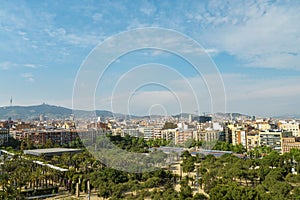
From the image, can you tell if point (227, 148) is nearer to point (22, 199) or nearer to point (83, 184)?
point (83, 184)

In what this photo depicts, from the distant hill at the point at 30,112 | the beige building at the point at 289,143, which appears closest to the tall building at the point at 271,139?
the beige building at the point at 289,143

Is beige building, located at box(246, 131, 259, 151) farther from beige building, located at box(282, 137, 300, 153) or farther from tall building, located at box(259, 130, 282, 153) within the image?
beige building, located at box(282, 137, 300, 153)

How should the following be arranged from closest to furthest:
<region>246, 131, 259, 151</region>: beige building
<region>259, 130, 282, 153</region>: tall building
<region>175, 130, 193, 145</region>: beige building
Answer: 1. <region>259, 130, 282, 153</region>: tall building
2. <region>246, 131, 259, 151</region>: beige building
3. <region>175, 130, 193, 145</region>: beige building

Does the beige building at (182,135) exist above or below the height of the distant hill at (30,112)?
below

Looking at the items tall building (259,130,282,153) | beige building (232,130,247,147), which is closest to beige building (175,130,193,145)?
beige building (232,130,247,147)

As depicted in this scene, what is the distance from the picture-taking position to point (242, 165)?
6.78 metres

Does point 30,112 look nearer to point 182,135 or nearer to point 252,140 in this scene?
point 182,135

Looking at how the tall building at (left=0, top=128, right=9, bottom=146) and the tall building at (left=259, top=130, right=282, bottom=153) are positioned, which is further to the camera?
the tall building at (left=0, top=128, right=9, bottom=146)

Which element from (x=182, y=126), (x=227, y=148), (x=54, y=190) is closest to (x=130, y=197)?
(x=54, y=190)

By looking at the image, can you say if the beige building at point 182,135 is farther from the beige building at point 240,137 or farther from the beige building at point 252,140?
the beige building at point 252,140

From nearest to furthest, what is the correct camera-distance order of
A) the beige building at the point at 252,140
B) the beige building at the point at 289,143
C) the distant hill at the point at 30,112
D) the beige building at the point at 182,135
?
the beige building at the point at 289,143, the beige building at the point at 252,140, the beige building at the point at 182,135, the distant hill at the point at 30,112

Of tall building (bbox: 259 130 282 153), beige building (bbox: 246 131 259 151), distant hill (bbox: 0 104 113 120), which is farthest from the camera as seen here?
distant hill (bbox: 0 104 113 120)

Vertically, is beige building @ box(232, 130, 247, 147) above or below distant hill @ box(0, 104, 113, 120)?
below

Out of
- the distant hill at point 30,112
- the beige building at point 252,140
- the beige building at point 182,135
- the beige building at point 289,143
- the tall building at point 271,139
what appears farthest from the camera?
the distant hill at point 30,112
